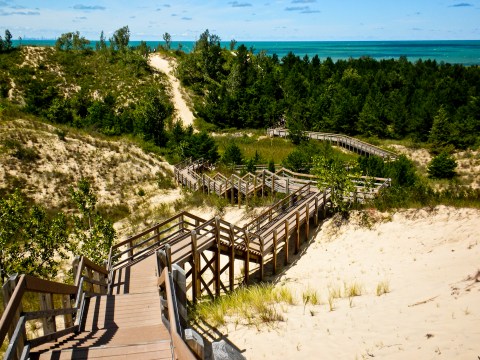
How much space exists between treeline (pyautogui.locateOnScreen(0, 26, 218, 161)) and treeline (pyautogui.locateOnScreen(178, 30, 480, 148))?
305 inches

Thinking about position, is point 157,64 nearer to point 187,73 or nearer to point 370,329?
point 187,73

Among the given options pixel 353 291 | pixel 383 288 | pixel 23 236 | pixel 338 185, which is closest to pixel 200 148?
pixel 338 185

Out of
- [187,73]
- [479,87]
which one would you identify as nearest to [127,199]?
[187,73]

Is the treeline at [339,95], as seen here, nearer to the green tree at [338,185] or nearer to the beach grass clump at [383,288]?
the green tree at [338,185]

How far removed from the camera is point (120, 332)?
640cm

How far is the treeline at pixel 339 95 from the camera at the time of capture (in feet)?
145

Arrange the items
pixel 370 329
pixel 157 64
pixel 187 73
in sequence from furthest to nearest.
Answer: pixel 157 64
pixel 187 73
pixel 370 329

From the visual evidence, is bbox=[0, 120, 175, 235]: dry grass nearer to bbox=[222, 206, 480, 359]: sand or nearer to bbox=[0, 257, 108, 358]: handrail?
bbox=[222, 206, 480, 359]: sand

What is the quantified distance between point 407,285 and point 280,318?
388 centimetres

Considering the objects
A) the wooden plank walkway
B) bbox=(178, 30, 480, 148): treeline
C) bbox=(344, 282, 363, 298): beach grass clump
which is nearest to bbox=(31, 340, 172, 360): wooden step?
the wooden plank walkway

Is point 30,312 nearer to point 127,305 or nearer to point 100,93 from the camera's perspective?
point 127,305

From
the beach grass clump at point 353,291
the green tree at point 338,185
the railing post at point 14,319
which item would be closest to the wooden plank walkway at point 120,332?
the railing post at point 14,319

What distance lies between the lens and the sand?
6.96m

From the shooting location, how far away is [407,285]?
10.5 metres
